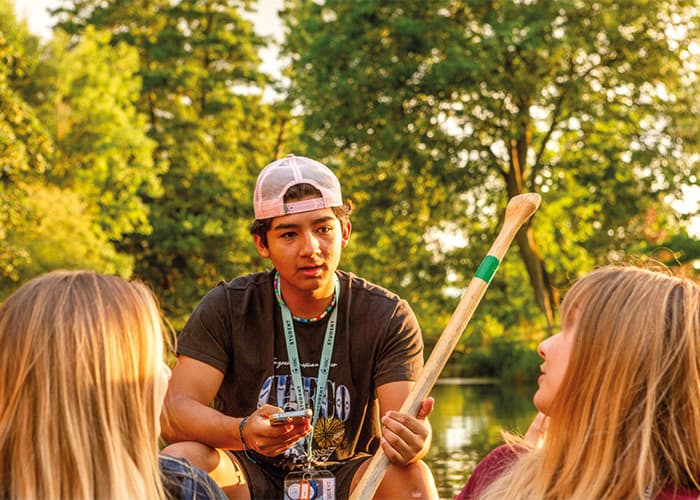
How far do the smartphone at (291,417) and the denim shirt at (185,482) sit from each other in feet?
2.91

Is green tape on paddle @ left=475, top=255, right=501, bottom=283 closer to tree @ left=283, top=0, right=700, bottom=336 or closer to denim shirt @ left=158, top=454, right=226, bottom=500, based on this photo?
denim shirt @ left=158, top=454, right=226, bottom=500

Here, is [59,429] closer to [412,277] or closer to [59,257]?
[412,277]

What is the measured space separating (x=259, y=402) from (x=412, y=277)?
19.0 meters

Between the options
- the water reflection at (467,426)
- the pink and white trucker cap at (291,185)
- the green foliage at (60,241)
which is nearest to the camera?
the pink and white trucker cap at (291,185)

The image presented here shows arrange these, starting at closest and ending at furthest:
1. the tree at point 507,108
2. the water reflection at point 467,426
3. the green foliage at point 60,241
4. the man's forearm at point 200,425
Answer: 1. the man's forearm at point 200,425
2. the water reflection at point 467,426
3. the tree at point 507,108
4. the green foliage at point 60,241

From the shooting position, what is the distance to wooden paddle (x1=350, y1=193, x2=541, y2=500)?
11.4 ft

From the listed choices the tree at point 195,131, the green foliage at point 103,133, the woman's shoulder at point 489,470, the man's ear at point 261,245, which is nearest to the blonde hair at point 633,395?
the woman's shoulder at point 489,470

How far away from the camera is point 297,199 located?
406 centimetres

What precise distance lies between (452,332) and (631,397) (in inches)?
49.6

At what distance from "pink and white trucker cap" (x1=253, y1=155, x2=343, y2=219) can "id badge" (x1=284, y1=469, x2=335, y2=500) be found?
0.96 m

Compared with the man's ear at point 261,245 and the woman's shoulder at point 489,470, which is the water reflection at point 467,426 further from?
the woman's shoulder at point 489,470

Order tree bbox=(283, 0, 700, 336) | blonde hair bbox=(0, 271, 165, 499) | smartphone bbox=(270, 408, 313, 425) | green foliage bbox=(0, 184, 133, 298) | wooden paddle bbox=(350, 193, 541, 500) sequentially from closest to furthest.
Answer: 1. blonde hair bbox=(0, 271, 165, 499)
2. smartphone bbox=(270, 408, 313, 425)
3. wooden paddle bbox=(350, 193, 541, 500)
4. tree bbox=(283, 0, 700, 336)
5. green foliage bbox=(0, 184, 133, 298)

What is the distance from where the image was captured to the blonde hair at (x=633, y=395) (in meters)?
2.29

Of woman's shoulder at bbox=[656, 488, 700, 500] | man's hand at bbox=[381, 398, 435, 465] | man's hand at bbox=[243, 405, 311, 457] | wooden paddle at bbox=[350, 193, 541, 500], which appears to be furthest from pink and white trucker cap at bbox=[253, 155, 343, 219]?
woman's shoulder at bbox=[656, 488, 700, 500]
